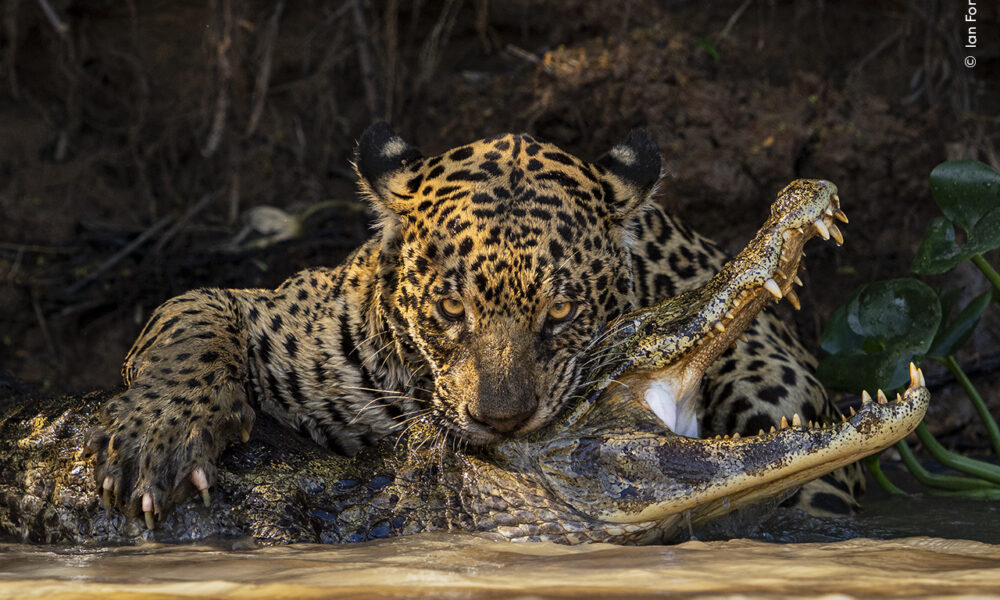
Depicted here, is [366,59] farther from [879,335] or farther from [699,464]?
[699,464]

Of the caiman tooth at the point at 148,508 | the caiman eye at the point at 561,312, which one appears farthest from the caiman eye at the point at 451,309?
the caiman tooth at the point at 148,508

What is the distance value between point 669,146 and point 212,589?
5210 millimetres

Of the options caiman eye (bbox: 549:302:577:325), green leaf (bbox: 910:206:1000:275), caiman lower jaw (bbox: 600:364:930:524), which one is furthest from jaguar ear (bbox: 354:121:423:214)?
green leaf (bbox: 910:206:1000:275)

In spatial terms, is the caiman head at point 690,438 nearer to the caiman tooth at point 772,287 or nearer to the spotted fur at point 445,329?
the caiman tooth at point 772,287

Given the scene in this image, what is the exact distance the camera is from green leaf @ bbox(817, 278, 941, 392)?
4805mm

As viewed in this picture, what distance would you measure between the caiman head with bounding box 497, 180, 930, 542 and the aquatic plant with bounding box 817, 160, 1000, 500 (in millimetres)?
1131

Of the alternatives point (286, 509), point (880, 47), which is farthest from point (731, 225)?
point (286, 509)

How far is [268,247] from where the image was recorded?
8.09m

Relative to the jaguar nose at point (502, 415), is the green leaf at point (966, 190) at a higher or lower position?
higher

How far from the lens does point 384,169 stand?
4789 mm

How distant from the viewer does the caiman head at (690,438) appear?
3.49 m

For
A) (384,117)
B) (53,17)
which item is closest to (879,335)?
(384,117)

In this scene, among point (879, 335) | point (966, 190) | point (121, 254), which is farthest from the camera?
point (121, 254)

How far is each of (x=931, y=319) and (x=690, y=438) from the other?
5.93 ft
